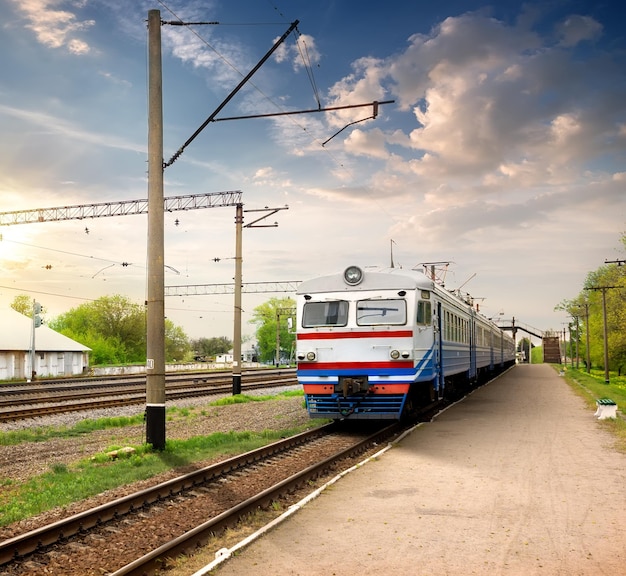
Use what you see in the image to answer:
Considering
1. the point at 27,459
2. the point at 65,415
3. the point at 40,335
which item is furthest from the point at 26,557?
the point at 40,335

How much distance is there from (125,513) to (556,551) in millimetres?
5037

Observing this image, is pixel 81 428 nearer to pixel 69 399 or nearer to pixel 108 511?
pixel 69 399

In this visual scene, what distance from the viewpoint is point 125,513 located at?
318 inches

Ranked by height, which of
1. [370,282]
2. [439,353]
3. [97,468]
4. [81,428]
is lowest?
[81,428]

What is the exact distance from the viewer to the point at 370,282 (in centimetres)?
1523

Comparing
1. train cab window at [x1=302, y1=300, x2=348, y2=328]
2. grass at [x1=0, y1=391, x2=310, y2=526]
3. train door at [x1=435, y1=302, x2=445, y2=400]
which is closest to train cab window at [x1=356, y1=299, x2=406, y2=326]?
train cab window at [x1=302, y1=300, x2=348, y2=328]

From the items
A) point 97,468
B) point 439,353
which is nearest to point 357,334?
point 439,353

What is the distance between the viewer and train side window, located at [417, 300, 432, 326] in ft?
49.3

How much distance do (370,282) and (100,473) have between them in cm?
737

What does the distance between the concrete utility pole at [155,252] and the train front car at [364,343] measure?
361cm

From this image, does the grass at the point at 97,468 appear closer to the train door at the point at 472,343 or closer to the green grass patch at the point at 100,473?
the green grass patch at the point at 100,473

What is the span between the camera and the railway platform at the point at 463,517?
6.26 m

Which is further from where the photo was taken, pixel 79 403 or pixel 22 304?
pixel 22 304

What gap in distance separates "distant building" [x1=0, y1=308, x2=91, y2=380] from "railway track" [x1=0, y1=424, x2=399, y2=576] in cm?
4119
